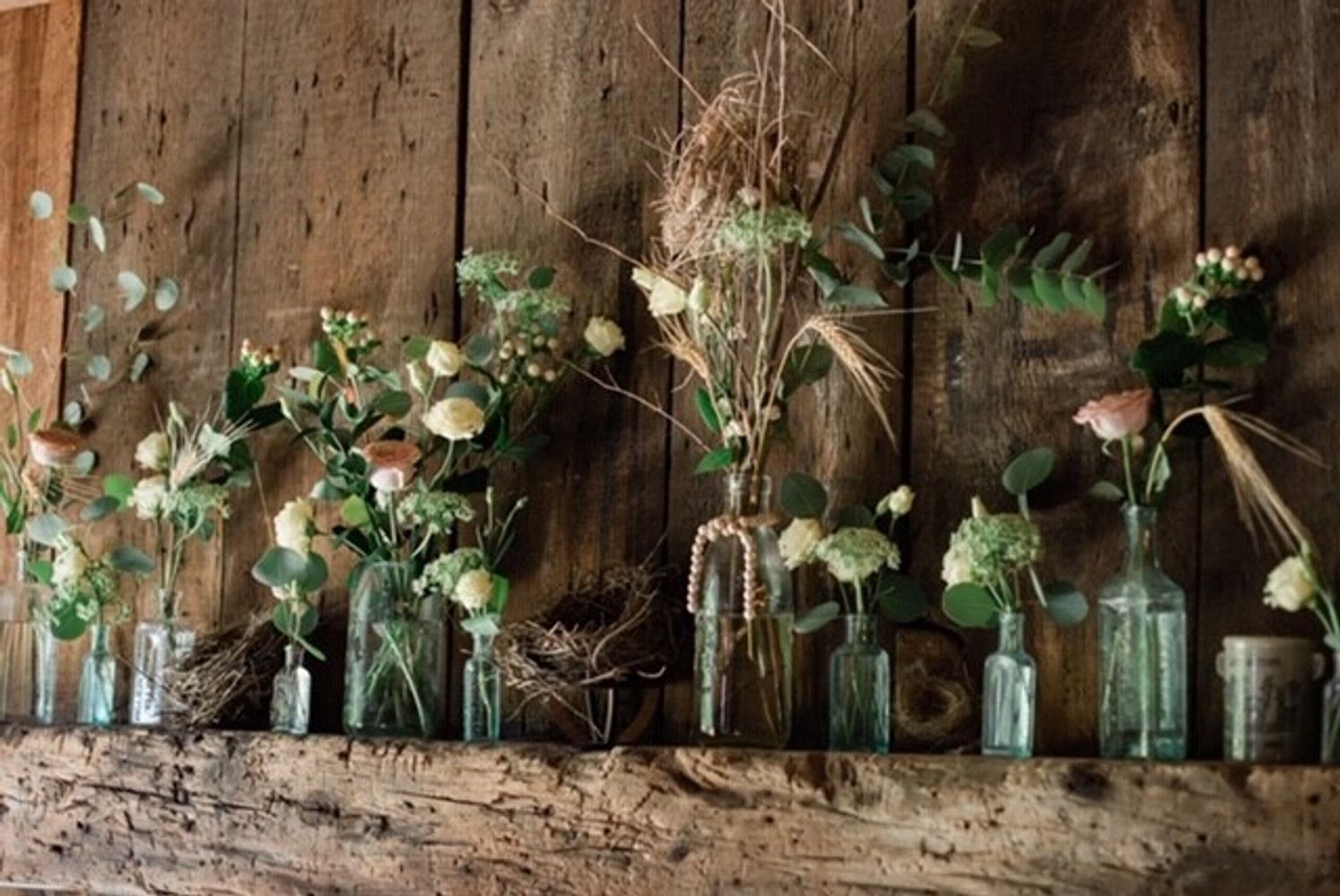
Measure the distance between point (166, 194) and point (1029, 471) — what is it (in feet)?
3.53

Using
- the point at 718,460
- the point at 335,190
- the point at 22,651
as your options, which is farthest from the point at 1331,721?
the point at 22,651

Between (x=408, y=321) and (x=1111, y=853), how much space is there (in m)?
0.93

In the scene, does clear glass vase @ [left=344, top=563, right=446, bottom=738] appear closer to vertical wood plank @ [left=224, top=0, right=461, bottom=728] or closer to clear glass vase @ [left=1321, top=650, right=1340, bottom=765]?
vertical wood plank @ [left=224, top=0, right=461, bottom=728]

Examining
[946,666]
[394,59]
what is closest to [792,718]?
[946,666]

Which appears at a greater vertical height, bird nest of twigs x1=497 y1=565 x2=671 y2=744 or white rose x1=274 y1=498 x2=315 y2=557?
white rose x1=274 y1=498 x2=315 y2=557

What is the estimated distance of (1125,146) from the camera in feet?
5.45

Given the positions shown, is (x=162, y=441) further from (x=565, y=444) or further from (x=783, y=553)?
(x=783, y=553)

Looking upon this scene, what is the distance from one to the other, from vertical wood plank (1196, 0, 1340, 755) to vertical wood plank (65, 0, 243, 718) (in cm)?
105

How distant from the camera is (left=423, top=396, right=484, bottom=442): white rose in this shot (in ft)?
5.91

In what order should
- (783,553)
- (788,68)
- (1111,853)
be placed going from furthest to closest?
(788,68) < (783,553) < (1111,853)

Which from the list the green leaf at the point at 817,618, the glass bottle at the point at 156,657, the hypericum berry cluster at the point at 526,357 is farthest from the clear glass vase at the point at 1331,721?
the glass bottle at the point at 156,657

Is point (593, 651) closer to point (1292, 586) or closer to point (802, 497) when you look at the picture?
point (802, 497)

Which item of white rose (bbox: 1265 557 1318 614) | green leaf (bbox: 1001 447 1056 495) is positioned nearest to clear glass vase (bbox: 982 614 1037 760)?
green leaf (bbox: 1001 447 1056 495)

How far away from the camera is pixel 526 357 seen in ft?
6.10
